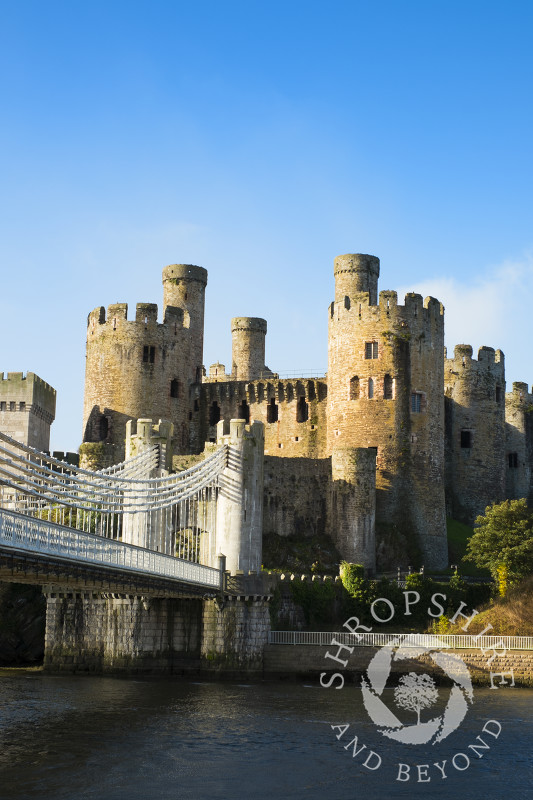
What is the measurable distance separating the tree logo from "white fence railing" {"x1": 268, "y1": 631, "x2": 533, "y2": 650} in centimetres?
17

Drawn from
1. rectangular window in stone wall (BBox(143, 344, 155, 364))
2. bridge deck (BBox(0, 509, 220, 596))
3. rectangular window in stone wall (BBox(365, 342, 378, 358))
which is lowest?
bridge deck (BBox(0, 509, 220, 596))

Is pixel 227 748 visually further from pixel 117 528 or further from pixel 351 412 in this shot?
pixel 351 412

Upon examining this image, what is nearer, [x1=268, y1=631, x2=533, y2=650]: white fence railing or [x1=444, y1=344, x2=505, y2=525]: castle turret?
[x1=268, y1=631, x2=533, y2=650]: white fence railing

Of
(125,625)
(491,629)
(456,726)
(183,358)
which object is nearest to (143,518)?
(125,625)

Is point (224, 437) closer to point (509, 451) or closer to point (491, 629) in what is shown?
point (491, 629)

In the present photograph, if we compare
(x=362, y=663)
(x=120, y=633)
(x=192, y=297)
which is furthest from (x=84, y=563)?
(x=192, y=297)

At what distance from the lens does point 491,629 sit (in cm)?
4234

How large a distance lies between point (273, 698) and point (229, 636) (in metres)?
6.09

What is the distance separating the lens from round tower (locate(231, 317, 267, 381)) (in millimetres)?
70375

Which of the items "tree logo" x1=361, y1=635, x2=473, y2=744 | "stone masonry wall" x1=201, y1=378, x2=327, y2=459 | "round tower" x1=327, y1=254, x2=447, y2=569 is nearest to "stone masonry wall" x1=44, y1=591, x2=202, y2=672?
"tree logo" x1=361, y1=635, x2=473, y2=744

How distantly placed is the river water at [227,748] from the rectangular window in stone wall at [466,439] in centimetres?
2801

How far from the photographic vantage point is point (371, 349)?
187 feet

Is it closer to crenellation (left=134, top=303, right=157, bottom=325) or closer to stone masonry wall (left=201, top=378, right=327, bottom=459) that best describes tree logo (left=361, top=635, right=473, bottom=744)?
stone masonry wall (left=201, top=378, right=327, bottom=459)

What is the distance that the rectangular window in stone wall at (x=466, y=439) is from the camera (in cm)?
6353
